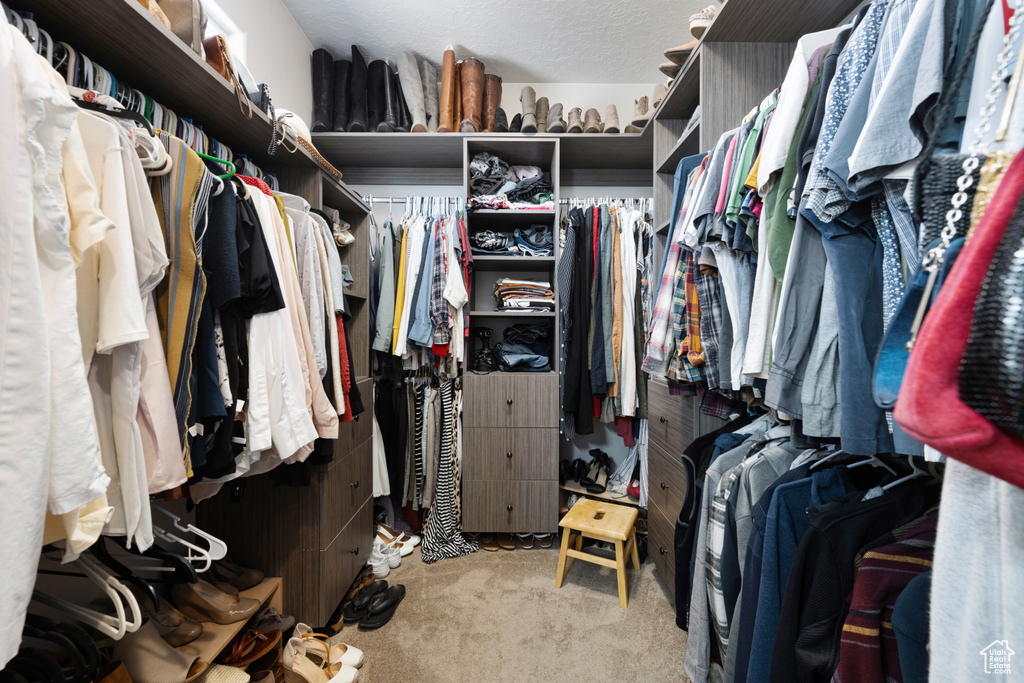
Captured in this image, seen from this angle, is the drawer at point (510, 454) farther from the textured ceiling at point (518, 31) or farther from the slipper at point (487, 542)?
the textured ceiling at point (518, 31)

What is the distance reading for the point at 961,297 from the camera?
26cm

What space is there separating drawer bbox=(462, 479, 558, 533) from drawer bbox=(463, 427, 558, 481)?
0.14ft

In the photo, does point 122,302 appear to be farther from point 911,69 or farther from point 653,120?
point 653,120

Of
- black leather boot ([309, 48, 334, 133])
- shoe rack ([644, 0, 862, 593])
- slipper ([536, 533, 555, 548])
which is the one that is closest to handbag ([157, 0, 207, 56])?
black leather boot ([309, 48, 334, 133])

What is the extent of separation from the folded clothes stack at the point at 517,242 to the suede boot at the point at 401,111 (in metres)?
0.65

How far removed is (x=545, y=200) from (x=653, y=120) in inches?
24.7

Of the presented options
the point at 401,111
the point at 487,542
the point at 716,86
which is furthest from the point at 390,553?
the point at 716,86

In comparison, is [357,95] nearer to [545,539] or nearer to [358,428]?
[358,428]

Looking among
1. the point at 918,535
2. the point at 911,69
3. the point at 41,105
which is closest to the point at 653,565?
the point at 918,535

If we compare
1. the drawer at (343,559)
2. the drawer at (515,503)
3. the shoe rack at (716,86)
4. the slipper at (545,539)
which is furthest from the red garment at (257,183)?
the slipper at (545,539)

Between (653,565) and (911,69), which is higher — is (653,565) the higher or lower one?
the lower one

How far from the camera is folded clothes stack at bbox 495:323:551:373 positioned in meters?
2.30

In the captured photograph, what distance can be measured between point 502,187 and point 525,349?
2.86ft

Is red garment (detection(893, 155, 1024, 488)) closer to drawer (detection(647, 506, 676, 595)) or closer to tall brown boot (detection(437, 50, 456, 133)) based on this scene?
drawer (detection(647, 506, 676, 595))
